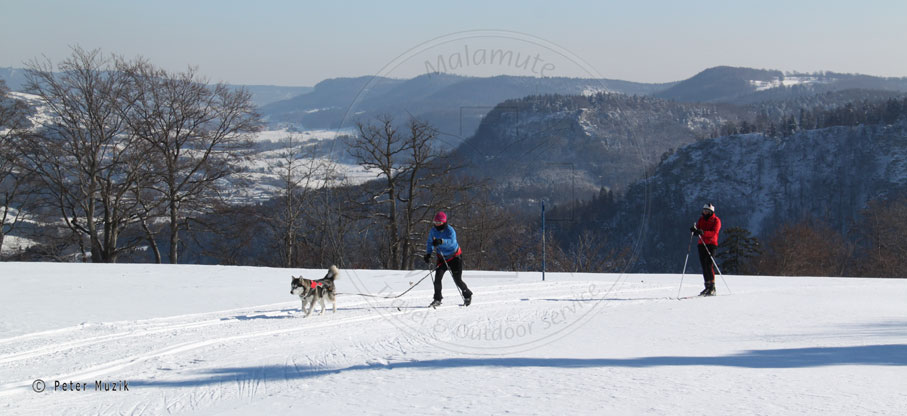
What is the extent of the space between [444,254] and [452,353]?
530 centimetres

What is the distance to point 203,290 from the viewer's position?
1564 cm

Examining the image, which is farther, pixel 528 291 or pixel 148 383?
pixel 528 291

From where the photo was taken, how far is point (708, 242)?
15086 millimetres

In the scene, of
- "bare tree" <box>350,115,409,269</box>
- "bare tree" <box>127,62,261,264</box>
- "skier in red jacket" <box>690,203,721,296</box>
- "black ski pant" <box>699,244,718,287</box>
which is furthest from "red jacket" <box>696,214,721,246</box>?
"bare tree" <box>127,62,261,264</box>

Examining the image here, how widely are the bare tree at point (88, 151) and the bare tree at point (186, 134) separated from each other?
1.06m

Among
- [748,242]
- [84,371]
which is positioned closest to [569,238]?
[748,242]

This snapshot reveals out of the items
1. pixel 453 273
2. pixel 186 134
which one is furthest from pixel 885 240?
pixel 453 273

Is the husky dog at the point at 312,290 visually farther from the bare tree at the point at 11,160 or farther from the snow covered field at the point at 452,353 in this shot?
the bare tree at the point at 11,160

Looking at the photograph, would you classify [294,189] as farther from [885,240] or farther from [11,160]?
[885,240]

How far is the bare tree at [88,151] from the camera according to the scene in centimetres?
3155

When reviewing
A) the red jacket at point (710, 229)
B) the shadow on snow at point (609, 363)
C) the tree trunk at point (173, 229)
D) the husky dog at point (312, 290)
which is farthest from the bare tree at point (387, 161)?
the shadow on snow at point (609, 363)

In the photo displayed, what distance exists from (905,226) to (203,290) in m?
80.5

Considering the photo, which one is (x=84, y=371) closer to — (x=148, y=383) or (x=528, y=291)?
(x=148, y=383)

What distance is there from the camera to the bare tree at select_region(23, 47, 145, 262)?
31547mm
